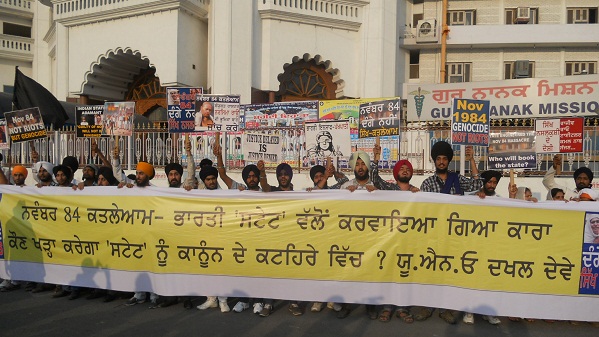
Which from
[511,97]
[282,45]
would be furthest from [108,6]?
[511,97]

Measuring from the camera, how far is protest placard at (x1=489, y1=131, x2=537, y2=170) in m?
6.52

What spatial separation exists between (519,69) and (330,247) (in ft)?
46.2

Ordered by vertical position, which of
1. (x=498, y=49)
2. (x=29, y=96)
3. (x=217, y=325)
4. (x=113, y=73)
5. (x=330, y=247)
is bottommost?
(x=217, y=325)

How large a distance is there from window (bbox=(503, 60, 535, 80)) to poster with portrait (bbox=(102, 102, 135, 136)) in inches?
514

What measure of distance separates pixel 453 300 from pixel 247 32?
10.2 meters

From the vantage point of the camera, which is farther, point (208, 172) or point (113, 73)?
point (113, 73)

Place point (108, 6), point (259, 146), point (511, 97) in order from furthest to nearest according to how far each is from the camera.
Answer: point (108, 6), point (511, 97), point (259, 146)

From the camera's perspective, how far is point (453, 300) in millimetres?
4586

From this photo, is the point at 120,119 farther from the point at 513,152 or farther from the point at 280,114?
the point at 513,152

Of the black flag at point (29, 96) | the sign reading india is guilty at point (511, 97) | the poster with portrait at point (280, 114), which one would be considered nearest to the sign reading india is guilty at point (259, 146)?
the poster with portrait at point (280, 114)

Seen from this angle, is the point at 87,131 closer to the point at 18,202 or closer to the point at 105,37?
the point at 18,202

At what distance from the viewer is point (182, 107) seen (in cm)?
795

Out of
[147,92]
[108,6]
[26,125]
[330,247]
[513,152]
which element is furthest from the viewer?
[147,92]

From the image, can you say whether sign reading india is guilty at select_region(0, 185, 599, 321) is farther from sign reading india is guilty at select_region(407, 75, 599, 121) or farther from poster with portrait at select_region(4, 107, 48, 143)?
sign reading india is guilty at select_region(407, 75, 599, 121)
